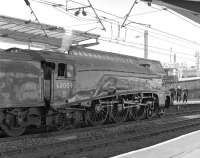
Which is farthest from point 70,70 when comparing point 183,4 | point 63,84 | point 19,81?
point 183,4

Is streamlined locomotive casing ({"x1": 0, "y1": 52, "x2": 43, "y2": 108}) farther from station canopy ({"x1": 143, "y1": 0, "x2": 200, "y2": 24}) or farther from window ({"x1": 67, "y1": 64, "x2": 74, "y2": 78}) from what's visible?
station canopy ({"x1": 143, "y1": 0, "x2": 200, "y2": 24})

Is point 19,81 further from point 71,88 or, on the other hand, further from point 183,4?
point 183,4

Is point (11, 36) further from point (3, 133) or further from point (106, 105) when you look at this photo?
point (3, 133)

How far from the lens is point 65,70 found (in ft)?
45.4

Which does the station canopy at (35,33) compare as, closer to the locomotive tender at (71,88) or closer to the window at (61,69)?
the locomotive tender at (71,88)

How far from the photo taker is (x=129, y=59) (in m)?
18.4

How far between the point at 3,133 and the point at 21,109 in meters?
1.05


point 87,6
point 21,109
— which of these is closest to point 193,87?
point 87,6

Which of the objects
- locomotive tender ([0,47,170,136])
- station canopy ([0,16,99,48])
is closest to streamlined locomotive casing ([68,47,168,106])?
locomotive tender ([0,47,170,136])

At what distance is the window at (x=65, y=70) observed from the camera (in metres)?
13.7

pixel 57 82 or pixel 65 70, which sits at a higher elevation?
pixel 65 70

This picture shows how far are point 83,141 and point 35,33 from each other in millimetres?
10074

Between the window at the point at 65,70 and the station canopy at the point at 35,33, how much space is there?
3307 millimetres

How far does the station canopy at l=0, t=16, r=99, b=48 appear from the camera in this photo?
17.3 meters
